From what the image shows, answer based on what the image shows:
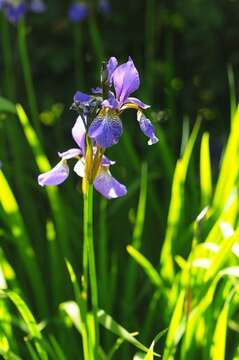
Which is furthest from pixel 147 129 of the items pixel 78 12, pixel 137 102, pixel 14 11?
pixel 78 12

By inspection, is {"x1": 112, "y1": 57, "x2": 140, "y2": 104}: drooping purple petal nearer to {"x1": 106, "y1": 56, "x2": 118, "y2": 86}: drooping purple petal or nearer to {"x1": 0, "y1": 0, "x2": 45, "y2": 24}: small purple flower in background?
{"x1": 106, "y1": 56, "x2": 118, "y2": 86}: drooping purple petal

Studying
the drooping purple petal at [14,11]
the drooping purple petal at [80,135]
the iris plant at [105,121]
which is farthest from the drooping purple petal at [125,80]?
the drooping purple petal at [14,11]

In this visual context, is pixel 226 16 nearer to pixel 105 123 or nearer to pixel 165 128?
pixel 165 128

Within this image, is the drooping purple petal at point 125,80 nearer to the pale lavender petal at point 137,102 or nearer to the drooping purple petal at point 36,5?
the pale lavender petal at point 137,102

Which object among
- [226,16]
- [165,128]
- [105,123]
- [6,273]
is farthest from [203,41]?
[105,123]

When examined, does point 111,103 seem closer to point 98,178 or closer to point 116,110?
point 116,110

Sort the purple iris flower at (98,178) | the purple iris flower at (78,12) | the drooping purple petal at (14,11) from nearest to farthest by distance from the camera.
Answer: the purple iris flower at (98,178)
the drooping purple petal at (14,11)
the purple iris flower at (78,12)

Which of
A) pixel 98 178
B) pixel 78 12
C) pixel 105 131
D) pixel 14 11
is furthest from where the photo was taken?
pixel 78 12
